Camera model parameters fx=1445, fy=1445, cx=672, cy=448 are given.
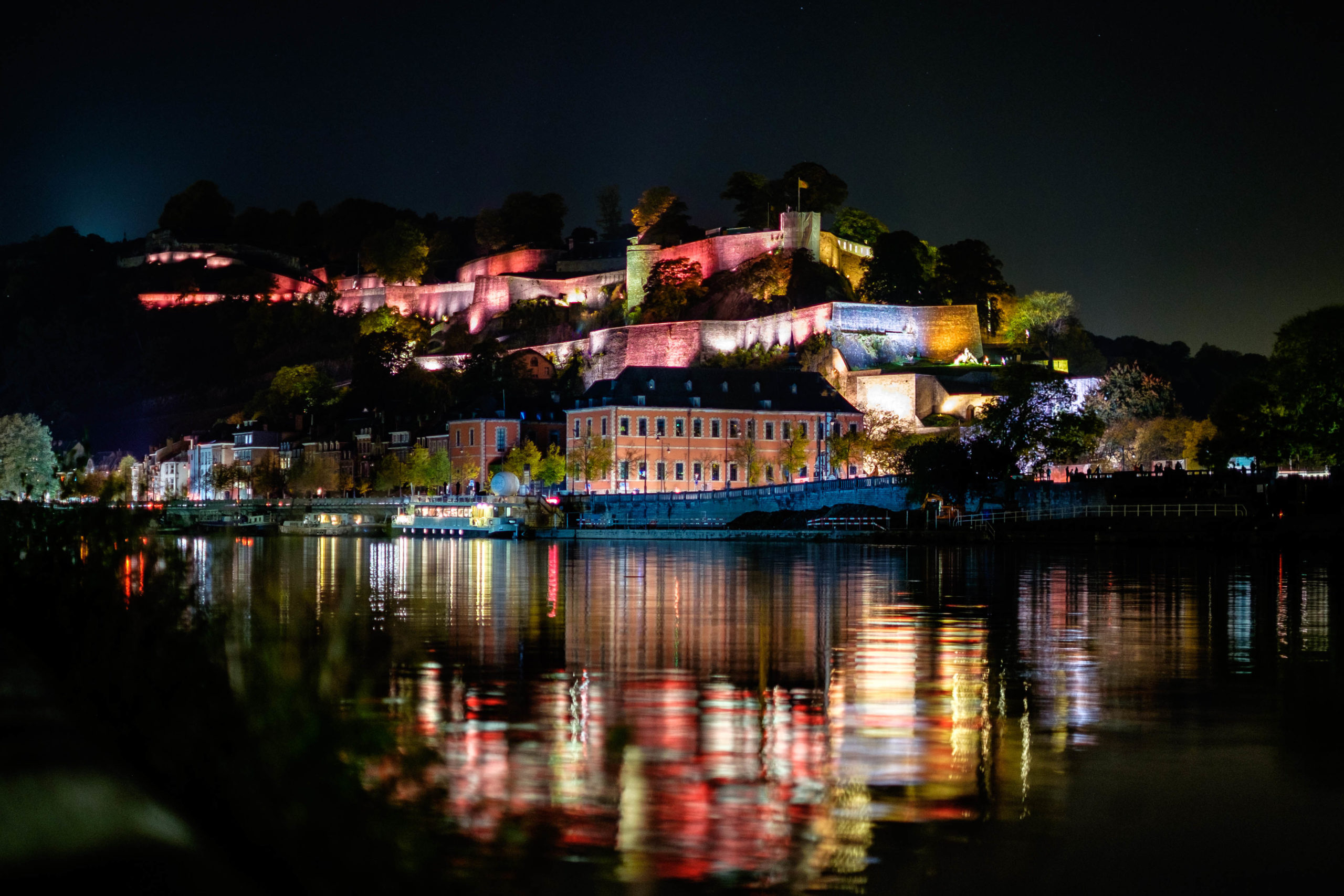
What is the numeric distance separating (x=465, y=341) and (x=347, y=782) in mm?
123601

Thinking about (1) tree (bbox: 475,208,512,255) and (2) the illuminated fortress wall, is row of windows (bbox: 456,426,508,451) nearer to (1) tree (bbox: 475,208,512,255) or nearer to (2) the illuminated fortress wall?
(2) the illuminated fortress wall

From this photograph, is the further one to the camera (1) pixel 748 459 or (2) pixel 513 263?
(2) pixel 513 263

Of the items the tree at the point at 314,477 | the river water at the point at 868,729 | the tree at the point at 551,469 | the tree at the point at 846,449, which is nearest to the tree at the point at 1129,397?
the tree at the point at 846,449

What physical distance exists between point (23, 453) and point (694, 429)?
1447 inches

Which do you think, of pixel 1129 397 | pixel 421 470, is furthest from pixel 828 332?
pixel 421 470

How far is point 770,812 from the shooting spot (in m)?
8.73

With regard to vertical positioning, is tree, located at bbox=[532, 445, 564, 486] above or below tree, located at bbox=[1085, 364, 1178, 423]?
below

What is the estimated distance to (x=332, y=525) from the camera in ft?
290

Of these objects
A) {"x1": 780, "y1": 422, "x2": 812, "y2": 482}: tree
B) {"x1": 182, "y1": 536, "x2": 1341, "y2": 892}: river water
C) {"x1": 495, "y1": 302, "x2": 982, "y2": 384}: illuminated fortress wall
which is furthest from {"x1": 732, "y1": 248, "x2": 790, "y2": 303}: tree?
{"x1": 182, "y1": 536, "x2": 1341, "y2": 892}: river water

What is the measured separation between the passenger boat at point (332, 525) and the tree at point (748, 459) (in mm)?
20977

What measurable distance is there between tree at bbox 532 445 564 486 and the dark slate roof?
133 inches

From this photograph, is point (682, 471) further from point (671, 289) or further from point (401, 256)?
point (401, 256)

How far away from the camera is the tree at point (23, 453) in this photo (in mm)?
74375

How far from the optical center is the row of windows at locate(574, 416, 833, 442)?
83188 mm
